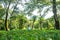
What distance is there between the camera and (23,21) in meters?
64.7

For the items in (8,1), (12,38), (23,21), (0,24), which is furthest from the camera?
(23,21)

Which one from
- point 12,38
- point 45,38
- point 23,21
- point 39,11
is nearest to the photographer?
point 12,38

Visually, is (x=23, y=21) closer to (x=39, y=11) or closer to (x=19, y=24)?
(x=19, y=24)

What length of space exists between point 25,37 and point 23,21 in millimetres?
60220

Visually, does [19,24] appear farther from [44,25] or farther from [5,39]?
[5,39]

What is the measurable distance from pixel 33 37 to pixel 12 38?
1.97 feet

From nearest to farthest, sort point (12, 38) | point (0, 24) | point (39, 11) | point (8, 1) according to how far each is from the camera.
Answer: point (12, 38)
point (8, 1)
point (39, 11)
point (0, 24)

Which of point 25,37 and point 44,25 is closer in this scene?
point 25,37

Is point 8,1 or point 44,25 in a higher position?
point 8,1

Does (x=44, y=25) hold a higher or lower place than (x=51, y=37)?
lower

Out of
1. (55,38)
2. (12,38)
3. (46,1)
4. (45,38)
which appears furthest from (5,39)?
(46,1)

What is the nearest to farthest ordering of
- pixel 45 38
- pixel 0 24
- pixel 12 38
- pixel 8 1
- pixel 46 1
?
1. pixel 12 38
2. pixel 45 38
3. pixel 8 1
4. pixel 46 1
5. pixel 0 24

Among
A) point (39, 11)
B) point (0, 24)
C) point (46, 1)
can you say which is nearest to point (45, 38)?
point (46, 1)

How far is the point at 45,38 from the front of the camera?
16.2 feet
